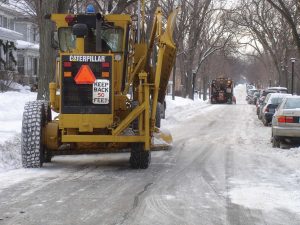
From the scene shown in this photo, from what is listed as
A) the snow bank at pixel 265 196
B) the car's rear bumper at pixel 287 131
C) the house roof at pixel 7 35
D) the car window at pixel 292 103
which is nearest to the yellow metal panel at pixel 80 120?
the snow bank at pixel 265 196

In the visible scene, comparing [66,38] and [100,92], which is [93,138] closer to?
[100,92]

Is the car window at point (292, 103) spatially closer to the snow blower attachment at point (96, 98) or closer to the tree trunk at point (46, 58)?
the snow blower attachment at point (96, 98)

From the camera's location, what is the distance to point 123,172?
10.5m

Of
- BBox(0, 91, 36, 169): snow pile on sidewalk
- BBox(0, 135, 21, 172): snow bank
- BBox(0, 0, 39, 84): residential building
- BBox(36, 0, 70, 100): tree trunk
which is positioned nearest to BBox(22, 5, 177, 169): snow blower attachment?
BBox(0, 135, 21, 172): snow bank

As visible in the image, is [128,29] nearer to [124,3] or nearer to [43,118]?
[43,118]

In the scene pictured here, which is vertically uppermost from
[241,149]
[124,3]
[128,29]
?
[124,3]

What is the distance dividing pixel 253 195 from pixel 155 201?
159cm

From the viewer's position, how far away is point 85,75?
1023 centimetres

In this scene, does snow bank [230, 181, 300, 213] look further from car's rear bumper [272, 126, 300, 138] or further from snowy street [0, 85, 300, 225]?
car's rear bumper [272, 126, 300, 138]

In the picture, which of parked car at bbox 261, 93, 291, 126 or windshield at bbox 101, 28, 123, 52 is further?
parked car at bbox 261, 93, 291, 126

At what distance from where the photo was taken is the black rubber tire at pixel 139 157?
34.9 feet

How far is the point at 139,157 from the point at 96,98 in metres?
1.49

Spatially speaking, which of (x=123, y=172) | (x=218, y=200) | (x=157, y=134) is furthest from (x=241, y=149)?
(x=218, y=200)

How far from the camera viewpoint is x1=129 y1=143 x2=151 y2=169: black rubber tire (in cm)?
1063
